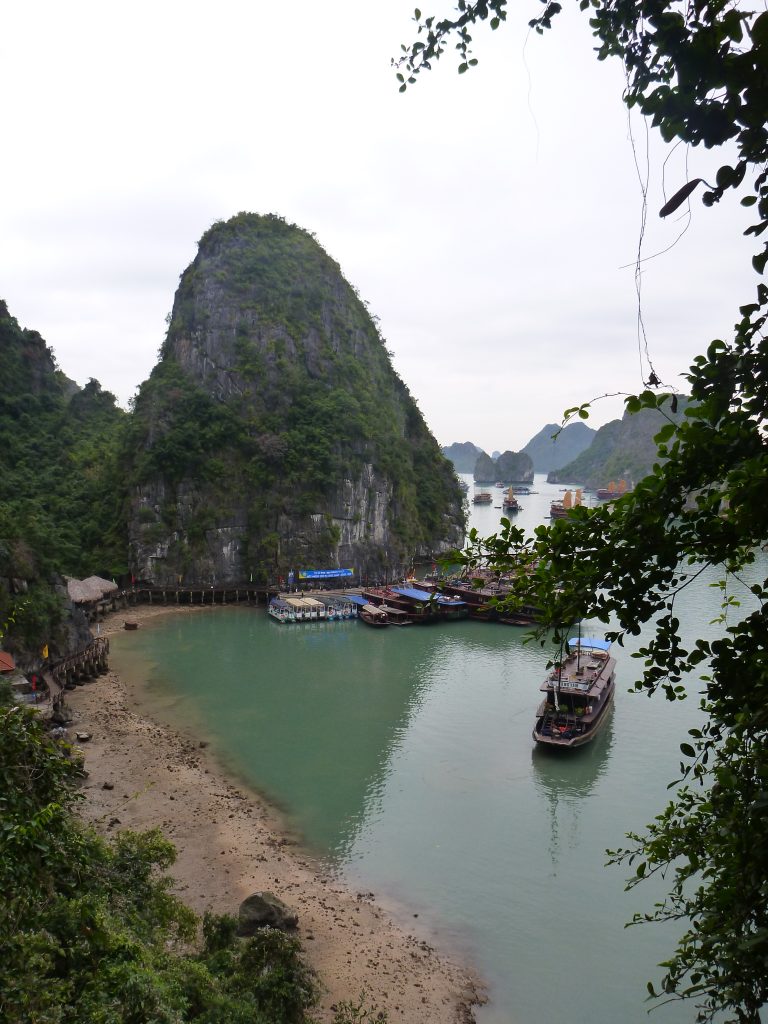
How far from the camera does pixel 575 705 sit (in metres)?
22.3

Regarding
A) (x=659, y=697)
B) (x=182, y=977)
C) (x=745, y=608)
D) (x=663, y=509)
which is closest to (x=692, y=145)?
(x=663, y=509)

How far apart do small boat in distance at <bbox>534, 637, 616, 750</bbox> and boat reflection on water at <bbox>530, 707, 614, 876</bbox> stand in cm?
39

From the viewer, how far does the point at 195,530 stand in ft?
152

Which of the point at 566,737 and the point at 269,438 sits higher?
the point at 269,438

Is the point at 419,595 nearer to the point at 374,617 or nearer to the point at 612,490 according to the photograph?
the point at 374,617

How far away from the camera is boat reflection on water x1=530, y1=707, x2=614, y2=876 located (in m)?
16.2

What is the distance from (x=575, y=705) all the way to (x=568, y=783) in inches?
152

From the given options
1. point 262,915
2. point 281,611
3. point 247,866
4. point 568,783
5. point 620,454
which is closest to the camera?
point 262,915

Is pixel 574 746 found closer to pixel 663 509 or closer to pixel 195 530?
pixel 663 509

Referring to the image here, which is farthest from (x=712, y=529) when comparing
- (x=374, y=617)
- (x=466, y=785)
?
(x=374, y=617)

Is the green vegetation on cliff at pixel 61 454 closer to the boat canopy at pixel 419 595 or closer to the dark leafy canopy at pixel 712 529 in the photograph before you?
the boat canopy at pixel 419 595

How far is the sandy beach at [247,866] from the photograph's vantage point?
11.6 meters

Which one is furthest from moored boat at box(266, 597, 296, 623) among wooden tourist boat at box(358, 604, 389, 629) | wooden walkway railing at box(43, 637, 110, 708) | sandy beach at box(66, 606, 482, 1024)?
sandy beach at box(66, 606, 482, 1024)

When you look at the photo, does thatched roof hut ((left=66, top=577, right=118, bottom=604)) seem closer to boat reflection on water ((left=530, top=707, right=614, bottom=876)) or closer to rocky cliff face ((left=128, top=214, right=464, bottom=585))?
rocky cliff face ((left=128, top=214, right=464, bottom=585))
